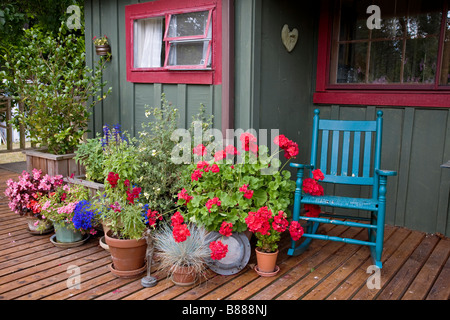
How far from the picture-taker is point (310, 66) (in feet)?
12.4

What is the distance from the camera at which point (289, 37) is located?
11.2 ft

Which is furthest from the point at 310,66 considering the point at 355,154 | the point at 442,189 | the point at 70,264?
the point at 70,264

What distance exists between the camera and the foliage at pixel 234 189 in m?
2.63

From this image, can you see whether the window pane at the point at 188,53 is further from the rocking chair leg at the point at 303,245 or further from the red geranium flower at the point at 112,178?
the rocking chair leg at the point at 303,245

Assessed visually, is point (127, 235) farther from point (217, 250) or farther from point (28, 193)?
point (28, 193)

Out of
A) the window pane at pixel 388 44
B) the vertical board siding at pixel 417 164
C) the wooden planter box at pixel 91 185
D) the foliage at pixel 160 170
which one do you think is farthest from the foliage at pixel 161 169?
the vertical board siding at pixel 417 164

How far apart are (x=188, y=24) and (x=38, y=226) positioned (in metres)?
2.09

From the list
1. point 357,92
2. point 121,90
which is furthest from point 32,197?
point 357,92

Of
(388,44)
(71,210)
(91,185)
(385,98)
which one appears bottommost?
(71,210)

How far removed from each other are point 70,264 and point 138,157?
93 centimetres

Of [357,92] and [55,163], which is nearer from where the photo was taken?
[357,92]

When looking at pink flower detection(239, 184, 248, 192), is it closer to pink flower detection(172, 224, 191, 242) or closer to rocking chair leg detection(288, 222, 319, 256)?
pink flower detection(172, 224, 191, 242)

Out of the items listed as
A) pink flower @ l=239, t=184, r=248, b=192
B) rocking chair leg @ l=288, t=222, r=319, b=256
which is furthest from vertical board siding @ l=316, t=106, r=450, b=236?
pink flower @ l=239, t=184, r=248, b=192

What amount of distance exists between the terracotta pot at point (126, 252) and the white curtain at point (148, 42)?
1.82 metres
